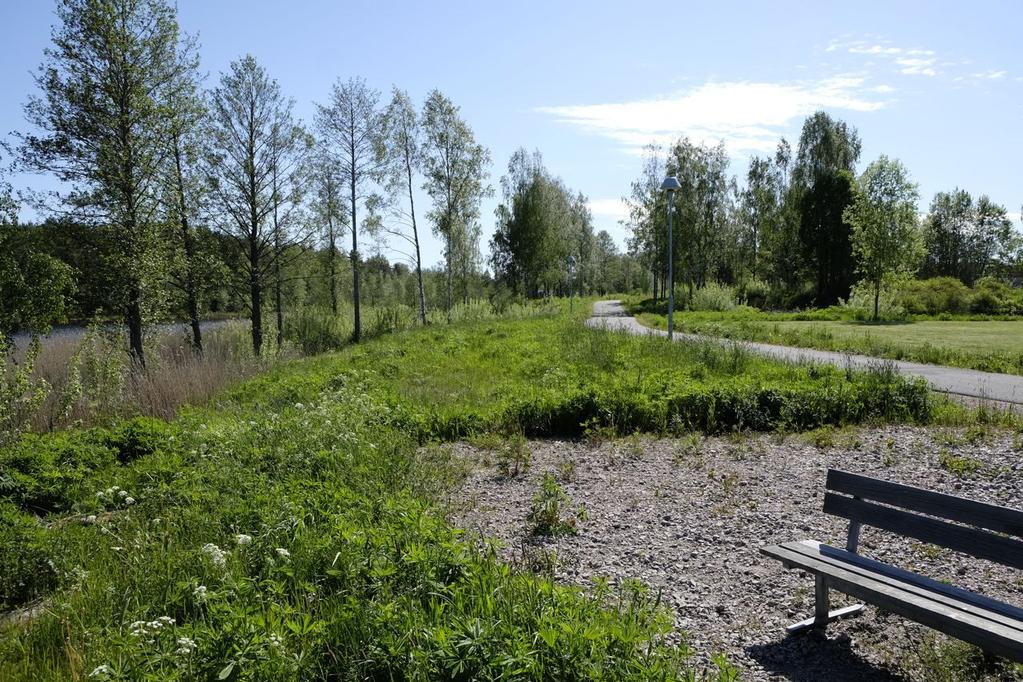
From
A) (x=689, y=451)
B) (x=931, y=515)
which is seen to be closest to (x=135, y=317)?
(x=689, y=451)

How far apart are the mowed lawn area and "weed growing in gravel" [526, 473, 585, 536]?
1012cm

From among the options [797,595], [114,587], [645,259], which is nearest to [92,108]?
[114,587]

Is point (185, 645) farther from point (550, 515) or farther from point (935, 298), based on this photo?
point (935, 298)

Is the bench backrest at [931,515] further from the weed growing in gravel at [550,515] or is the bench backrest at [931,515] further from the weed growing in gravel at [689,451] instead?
the weed growing in gravel at [689,451]

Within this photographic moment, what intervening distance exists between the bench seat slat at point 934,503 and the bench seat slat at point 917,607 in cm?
48

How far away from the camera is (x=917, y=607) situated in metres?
3.22

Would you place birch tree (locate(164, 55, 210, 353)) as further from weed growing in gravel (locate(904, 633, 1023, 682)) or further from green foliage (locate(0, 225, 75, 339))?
weed growing in gravel (locate(904, 633, 1023, 682))

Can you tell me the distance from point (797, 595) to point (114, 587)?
4140 mm

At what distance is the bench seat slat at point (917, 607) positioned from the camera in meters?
2.91

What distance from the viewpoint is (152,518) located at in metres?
4.99

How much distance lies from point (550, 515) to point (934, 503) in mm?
2667

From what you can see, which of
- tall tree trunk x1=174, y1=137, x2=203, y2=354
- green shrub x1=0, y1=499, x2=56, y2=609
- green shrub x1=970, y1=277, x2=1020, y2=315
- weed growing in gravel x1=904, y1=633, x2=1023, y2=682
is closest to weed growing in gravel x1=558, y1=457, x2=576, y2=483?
weed growing in gravel x1=904, y1=633, x2=1023, y2=682

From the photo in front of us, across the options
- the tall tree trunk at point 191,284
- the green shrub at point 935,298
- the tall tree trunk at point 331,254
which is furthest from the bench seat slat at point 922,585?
the green shrub at point 935,298

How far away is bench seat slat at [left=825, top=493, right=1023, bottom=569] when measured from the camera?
327cm
